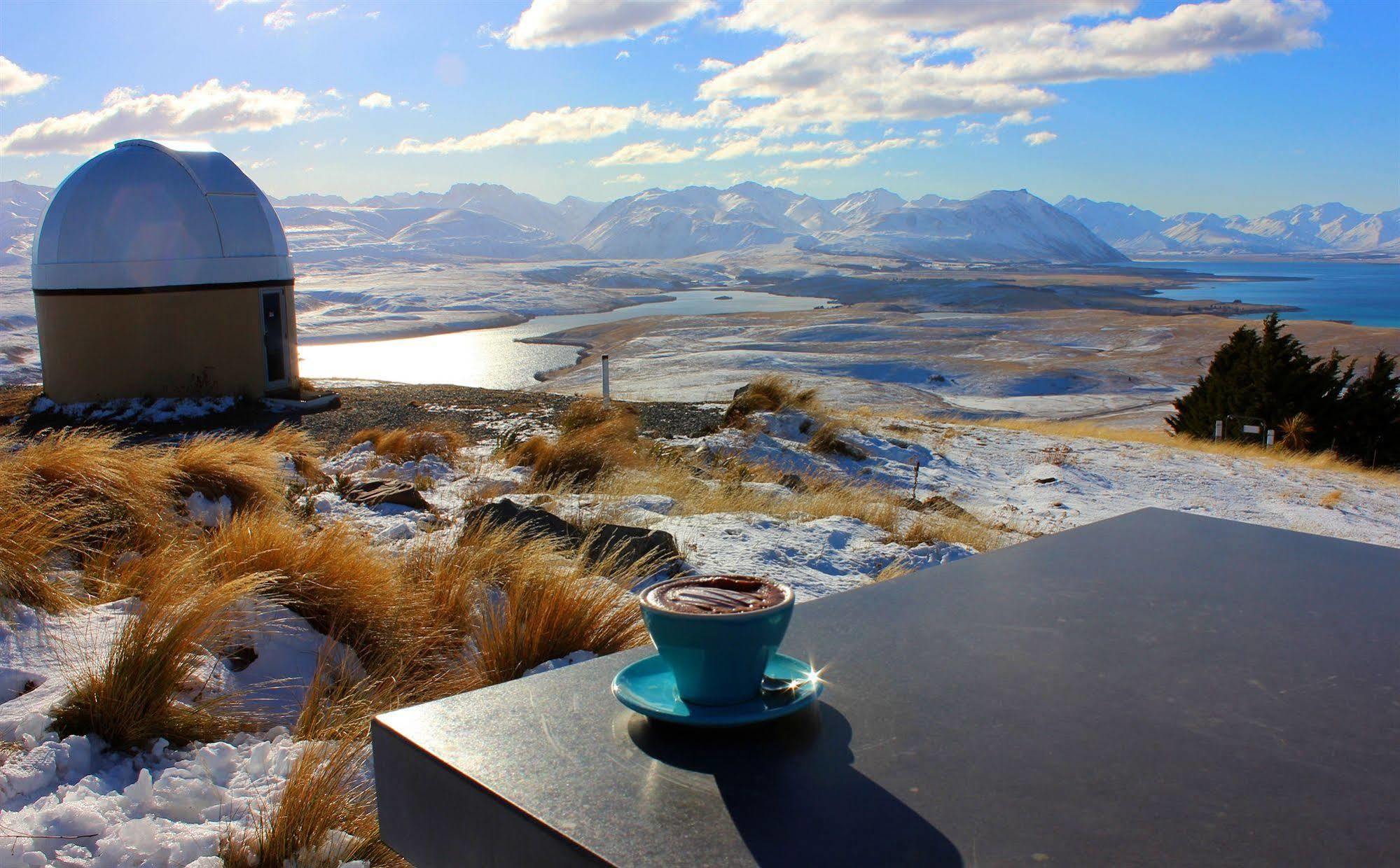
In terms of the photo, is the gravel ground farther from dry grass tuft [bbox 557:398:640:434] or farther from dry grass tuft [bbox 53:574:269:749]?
dry grass tuft [bbox 53:574:269:749]

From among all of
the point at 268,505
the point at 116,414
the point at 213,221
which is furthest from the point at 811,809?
the point at 213,221

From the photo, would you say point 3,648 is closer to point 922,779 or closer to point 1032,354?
point 922,779

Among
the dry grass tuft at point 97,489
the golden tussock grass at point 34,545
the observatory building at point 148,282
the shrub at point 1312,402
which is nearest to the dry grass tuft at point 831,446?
the dry grass tuft at point 97,489

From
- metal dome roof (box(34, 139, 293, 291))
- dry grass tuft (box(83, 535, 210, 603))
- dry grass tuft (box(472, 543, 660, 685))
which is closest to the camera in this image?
dry grass tuft (box(472, 543, 660, 685))

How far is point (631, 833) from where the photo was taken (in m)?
1.07

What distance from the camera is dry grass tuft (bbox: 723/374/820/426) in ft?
40.7

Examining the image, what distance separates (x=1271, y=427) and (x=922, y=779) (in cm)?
1943

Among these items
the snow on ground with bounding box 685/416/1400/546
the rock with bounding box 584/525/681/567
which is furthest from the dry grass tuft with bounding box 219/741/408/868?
the snow on ground with bounding box 685/416/1400/546

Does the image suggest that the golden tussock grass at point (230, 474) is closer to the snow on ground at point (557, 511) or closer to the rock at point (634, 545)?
the snow on ground at point (557, 511)

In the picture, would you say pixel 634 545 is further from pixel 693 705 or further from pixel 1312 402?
pixel 1312 402

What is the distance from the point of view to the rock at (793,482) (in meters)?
8.30

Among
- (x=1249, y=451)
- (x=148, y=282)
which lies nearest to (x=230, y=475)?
(x=148, y=282)

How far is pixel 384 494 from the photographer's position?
20.1ft

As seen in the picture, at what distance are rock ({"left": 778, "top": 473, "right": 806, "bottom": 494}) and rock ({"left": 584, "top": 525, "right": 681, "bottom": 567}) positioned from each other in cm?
344
